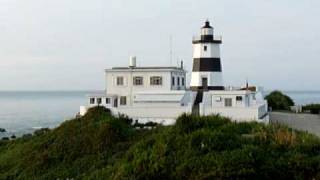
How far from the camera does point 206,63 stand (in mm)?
38094

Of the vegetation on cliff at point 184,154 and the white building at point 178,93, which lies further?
the white building at point 178,93

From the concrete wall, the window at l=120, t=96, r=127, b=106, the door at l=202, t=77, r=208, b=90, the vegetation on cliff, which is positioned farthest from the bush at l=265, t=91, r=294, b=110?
the vegetation on cliff

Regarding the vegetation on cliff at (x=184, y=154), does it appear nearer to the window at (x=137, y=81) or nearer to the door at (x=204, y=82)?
the window at (x=137, y=81)

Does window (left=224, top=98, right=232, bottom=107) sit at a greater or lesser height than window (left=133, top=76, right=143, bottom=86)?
lesser

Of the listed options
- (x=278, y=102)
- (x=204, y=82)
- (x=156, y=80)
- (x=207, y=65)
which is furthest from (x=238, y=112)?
(x=278, y=102)

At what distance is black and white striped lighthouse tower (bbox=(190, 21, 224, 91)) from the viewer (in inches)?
1484

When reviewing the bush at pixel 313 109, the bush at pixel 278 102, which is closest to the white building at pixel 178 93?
the bush at pixel 278 102

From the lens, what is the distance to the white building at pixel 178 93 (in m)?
30.8

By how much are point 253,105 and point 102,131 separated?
1457 centimetres

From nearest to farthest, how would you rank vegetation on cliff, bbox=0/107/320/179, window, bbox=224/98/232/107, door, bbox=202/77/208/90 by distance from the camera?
vegetation on cliff, bbox=0/107/320/179, window, bbox=224/98/232/107, door, bbox=202/77/208/90

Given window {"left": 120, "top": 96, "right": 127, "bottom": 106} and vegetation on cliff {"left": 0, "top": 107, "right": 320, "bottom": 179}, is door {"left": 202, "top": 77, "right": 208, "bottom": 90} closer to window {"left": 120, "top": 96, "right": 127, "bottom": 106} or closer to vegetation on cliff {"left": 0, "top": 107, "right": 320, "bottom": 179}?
window {"left": 120, "top": 96, "right": 127, "bottom": 106}

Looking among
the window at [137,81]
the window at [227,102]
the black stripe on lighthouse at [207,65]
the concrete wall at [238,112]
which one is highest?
the black stripe on lighthouse at [207,65]

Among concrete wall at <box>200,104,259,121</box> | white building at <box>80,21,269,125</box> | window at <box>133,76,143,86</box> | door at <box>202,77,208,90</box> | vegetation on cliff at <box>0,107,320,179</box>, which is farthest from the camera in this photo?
door at <box>202,77,208,90</box>

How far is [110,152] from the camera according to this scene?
1745 centimetres
